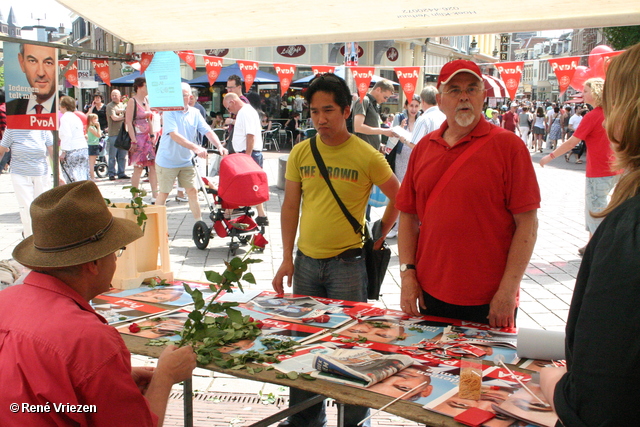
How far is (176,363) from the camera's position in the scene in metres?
2.02

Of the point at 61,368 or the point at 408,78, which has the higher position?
the point at 408,78

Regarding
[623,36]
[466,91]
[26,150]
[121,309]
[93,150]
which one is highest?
[623,36]

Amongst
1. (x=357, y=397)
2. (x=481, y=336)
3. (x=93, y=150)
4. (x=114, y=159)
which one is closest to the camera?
(x=357, y=397)

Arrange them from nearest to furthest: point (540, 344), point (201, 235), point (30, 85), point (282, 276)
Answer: point (540, 344), point (282, 276), point (30, 85), point (201, 235)

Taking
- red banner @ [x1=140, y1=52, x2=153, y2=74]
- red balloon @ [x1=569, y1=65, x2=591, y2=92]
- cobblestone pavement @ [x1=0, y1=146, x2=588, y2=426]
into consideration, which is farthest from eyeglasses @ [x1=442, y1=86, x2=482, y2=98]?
red balloon @ [x1=569, y1=65, x2=591, y2=92]

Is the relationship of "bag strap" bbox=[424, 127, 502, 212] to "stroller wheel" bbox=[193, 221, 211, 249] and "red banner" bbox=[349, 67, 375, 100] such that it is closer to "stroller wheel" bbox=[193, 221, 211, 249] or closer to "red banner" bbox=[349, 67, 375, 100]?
"stroller wheel" bbox=[193, 221, 211, 249]

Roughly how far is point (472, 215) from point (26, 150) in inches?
243

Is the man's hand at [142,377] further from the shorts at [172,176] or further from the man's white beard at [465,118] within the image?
the shorts at [172,176]

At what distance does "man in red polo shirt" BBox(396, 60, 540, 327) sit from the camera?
2584 mm

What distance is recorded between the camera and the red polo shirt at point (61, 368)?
1.53 meters

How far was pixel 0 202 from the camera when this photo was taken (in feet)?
35.7

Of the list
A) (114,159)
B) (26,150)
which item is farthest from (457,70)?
(114,159)

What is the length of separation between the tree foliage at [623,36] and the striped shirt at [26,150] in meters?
25.1

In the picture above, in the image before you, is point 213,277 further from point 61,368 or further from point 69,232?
point 61,368
